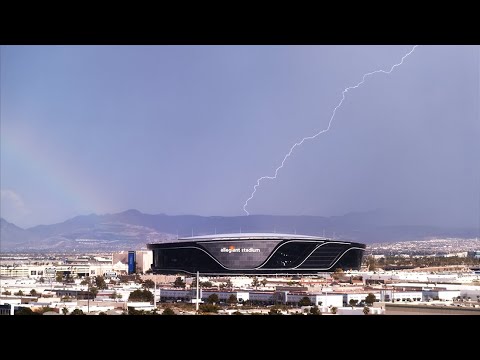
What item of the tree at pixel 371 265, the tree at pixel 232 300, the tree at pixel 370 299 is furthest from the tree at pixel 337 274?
the tree at pixel 370 299

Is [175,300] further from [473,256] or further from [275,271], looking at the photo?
[473,256]

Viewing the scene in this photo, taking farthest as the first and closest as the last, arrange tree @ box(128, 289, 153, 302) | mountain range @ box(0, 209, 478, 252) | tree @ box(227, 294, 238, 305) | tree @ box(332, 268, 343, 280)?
mountain range @ box(0, 209, 478, 252) < tree @ box(332, 268, 343, 280) < tree @ box(128, 289, 153, 302) < tree @ box(227, 294, 238, 305)

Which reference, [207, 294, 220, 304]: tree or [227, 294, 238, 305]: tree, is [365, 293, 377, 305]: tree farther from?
[207, 294, 220, 304]: tree

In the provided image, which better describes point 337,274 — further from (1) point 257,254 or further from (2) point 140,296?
(2) point 140,296

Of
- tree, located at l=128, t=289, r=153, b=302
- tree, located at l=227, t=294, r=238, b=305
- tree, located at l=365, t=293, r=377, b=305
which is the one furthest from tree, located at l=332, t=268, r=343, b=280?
tree, located at l=365, t=293, r=377, b=305

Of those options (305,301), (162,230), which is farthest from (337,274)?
(162,230)
